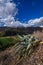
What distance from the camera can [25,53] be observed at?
710 inches

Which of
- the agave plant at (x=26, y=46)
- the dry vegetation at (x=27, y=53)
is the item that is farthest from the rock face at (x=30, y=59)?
the agave plant at (x=26, y=46)

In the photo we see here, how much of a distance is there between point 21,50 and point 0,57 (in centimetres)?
432

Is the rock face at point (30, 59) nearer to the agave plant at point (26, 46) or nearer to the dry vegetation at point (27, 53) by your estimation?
the dry vegetation at point (27, 53)

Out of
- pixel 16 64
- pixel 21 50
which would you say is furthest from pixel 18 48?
pixel 16 64

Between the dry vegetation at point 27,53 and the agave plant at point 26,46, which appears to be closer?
the dry vegetation at point 27,53

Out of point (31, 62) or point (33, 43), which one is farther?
point (33, 43)

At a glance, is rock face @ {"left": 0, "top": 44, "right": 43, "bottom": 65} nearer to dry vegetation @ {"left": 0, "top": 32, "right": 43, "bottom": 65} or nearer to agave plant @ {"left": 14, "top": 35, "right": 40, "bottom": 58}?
dry vegetation @ {"left": 0, "top": 32, "right": 43, "bottom": 65}

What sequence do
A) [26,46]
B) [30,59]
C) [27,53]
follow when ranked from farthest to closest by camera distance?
[26,46], [27,53], [30,59]

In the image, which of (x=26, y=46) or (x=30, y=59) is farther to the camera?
(x=26, y=46)

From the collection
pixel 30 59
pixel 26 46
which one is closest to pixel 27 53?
pixel 26 46

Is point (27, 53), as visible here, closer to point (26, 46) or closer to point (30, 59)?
point (26, 46)

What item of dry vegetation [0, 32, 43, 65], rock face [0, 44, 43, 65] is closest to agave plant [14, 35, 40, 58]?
dry vegetation [0, 32, 43, 65]

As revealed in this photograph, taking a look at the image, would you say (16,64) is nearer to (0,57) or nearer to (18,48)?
(18,48)

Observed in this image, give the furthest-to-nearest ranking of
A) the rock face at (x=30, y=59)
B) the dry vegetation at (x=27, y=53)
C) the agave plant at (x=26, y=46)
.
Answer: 1. the agave plant at (x=26, y=46)
2. the dry vegetation at (x=27, y=53)
3. the rock face at (x=30, y=59)
